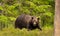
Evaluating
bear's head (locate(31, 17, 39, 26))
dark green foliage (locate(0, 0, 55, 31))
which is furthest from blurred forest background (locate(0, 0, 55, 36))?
bear's head (locate(31, 17, 39, 26))

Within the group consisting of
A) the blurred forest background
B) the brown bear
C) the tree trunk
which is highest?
the tree trunk

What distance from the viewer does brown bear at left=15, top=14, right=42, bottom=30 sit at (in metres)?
11.0

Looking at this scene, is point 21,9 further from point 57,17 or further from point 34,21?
point 57,17

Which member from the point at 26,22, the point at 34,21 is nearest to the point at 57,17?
the point at 34,21

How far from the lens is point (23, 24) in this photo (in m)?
11.3

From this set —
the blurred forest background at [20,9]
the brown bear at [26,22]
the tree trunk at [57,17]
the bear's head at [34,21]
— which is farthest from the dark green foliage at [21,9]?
the tree trunk at [57,17]

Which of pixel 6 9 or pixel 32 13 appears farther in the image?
pixel 32 13

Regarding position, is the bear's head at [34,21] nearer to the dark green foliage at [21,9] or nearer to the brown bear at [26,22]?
the brown bear at [26,22]

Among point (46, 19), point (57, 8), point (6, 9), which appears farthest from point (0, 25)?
point (57, 8)

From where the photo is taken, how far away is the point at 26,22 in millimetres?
11289

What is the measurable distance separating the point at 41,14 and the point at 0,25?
2.01 meters

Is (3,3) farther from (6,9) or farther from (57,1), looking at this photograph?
(57,1)

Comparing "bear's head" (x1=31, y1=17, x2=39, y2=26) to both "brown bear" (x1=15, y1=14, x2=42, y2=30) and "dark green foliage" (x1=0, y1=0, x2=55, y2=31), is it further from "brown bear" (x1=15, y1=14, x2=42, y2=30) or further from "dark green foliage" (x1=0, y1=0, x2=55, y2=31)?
"dark green foliage" (x1=0, y1=0, x2=55, y2=31)

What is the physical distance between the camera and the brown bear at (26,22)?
11.0 metres
